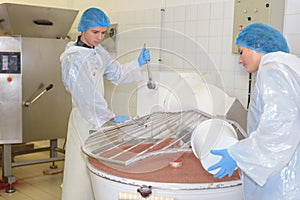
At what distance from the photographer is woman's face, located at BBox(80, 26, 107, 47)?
2.07 m

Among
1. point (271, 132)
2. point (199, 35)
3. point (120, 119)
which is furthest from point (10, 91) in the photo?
point (271, 132)

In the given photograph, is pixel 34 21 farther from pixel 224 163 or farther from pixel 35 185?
pixel 224 163

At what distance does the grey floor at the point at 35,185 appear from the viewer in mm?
2869

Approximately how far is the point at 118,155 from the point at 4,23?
1985 mm

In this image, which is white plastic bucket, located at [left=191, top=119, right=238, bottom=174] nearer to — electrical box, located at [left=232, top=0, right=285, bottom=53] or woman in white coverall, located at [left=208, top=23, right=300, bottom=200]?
woman in white coverall, located at [left=208, top=23, right=300, bottom=200]

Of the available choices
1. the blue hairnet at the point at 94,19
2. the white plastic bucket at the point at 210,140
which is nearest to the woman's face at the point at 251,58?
the white plastic bucket at the point at 210,140

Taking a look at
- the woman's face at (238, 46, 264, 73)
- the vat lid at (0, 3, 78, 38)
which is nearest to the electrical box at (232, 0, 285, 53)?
the woman's face at (238, 46, 264, 73)

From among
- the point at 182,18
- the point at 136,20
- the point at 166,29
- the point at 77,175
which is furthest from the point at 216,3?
the point at 77,175

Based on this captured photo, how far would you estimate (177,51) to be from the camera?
271 centimetres

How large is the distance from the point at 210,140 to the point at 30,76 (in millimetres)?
2120

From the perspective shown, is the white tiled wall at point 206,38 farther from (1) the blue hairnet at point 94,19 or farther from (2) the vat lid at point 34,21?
(2) the vat lid at point 34,21

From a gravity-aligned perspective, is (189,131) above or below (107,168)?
above

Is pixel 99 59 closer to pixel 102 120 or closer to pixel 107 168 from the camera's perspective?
pixel 102 120

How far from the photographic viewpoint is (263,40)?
1332 millimetres
